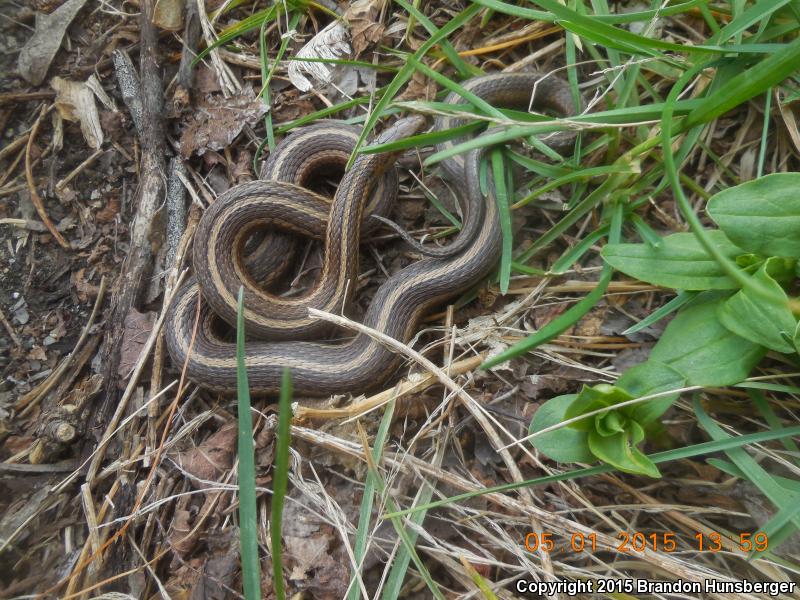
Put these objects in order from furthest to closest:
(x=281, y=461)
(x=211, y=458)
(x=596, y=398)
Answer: (x=211, y=458) < (x=596, y=398) < (x=281, y=461)

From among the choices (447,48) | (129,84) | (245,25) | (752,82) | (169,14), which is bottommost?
(752,82)

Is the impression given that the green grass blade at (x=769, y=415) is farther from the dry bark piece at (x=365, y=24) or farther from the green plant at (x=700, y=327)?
the dry bark piece at (x=365, y=24)

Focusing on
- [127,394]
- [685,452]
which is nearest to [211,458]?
[127,394]

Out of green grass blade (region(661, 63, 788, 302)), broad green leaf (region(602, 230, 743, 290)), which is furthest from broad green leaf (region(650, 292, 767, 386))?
green grass blade (region(661, 63, 788, 302))

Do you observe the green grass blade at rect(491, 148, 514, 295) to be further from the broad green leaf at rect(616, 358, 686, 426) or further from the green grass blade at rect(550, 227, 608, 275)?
the broad green leaf at rect(616, 358, 686, 426)

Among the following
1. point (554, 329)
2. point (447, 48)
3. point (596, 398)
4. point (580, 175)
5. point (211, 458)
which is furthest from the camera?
point (447, 48)

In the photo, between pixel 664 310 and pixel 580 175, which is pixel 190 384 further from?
pixel 664 310

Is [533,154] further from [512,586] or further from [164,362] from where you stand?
[164,362]

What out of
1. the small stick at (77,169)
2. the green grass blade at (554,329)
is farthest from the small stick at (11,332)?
the green grass blade at (554,329)
